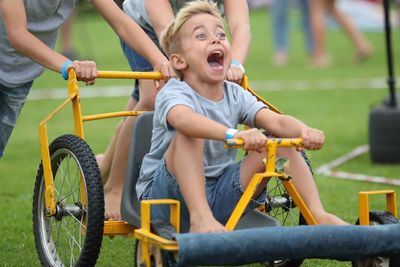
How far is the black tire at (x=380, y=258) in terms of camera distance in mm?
4230

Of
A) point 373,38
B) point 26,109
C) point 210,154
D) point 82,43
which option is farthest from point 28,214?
point 373,38

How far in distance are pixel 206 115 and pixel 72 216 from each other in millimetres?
753

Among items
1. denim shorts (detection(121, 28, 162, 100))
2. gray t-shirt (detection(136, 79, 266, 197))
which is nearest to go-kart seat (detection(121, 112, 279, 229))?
gray t-shirt (detection(136, 79, 266, 197))

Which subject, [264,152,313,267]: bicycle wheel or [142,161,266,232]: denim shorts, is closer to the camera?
[142,161,266,232]: denim shorts

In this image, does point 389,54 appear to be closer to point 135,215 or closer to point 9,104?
point 9,104

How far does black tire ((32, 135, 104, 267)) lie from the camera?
14.1 feet

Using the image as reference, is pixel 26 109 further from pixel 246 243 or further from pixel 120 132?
pixel 246 243

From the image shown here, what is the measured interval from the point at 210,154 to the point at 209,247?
0.76 m

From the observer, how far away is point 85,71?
4707mm

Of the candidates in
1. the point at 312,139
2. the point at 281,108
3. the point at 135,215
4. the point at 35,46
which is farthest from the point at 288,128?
the point at 281,108

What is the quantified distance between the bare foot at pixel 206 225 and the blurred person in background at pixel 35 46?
35.2 inches

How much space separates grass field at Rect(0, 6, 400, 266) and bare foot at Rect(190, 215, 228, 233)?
104cm

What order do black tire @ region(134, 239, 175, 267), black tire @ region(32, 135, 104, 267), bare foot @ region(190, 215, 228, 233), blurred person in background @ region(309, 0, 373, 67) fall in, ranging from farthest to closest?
blurred person in background @ region(309, 0, 373, 67) → black tire @ region(32, 135, 104, 267) → bare foot @ region(190, 215, 228, 233) → black tire @ region(134, 239, 175, 267)

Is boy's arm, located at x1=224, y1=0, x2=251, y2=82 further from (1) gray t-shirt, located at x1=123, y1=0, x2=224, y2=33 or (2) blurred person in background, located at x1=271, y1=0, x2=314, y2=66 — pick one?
(2) blurred person in background, located at x1=271, y1=0, x2=314, y2=66
